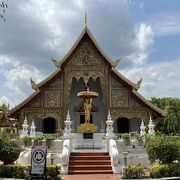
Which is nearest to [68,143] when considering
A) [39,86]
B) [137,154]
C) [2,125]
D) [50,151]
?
[50,151]

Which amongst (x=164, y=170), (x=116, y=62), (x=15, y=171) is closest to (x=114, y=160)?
(x=164, y=170)

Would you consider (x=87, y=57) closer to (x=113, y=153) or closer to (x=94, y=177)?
(x=113, y=153)

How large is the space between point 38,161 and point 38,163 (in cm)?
5

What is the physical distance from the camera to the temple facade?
22922 millimetres

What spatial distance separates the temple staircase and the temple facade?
829 centimetres

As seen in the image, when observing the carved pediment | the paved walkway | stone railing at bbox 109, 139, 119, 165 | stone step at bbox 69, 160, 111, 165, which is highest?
the carved pediment

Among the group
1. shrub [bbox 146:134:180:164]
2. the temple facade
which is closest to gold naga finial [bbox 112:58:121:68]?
the temple facade

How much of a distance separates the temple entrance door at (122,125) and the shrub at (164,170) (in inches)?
500

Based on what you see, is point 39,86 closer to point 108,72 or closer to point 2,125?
point 108,72

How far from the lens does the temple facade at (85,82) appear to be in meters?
22.9

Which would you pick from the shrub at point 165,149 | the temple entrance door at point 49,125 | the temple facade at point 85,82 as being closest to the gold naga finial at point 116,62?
the temple facade at point 85,82

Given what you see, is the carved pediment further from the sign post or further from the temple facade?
the sign post

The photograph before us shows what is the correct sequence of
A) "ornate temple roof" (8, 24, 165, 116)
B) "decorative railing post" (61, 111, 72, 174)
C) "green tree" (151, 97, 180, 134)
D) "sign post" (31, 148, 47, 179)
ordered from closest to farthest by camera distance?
"sign post" (31, 148, 47, 179), "decorative railing post" (61, 111, 72, 174), "ornate temple roof" (8, 24, 165, 116), "green tree" (151, 97, 180, 134)

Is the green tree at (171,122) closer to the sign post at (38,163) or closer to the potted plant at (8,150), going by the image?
the potted plant at (8,150)
